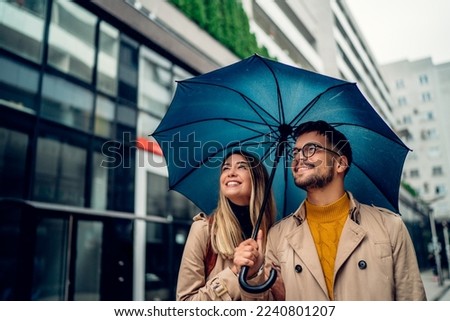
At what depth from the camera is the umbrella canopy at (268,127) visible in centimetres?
222

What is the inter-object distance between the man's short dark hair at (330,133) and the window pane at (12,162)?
4153 mm

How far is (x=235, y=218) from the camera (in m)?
2.45

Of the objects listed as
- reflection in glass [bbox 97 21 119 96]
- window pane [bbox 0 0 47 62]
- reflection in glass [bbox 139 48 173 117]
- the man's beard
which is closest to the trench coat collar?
the man's beard

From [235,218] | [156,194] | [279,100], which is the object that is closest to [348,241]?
[235,218]

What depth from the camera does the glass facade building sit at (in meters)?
4.95

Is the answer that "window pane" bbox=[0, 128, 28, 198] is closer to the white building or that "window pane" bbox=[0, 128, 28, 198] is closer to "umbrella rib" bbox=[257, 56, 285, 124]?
"umbrella rib" bbox=[257, 56, 285, 124]

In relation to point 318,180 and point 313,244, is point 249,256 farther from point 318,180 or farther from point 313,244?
point 318,180

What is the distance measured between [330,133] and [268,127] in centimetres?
41

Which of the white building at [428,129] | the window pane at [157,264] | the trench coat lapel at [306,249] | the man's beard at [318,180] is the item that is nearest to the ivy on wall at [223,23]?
the white building at [428,129]

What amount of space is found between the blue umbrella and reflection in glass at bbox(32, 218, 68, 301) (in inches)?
130

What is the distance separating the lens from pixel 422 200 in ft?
12.7

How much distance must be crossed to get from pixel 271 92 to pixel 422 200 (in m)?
2.51

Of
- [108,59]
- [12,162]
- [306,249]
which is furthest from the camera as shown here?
[108,59]
